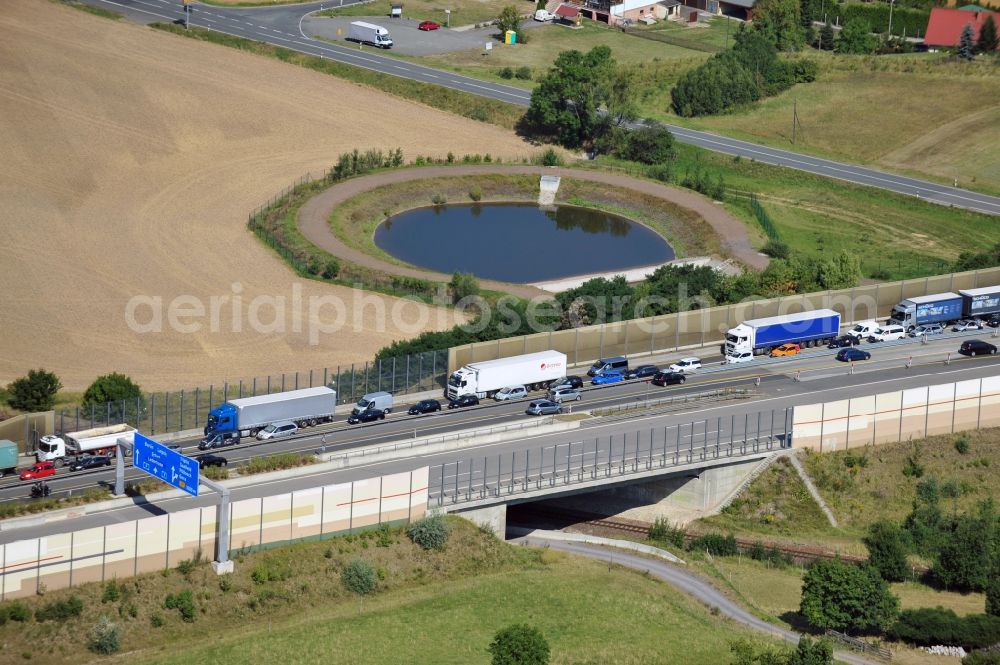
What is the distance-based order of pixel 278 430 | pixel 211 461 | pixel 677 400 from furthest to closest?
1. pixel 677 400
2. pixel 278 430
3. pixel 211 461

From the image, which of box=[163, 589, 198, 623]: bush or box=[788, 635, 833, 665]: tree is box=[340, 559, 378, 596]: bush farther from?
box=[788, 635, 833, 665]: tree

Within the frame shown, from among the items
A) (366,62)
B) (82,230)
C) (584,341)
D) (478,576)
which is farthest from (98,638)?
(366,62)

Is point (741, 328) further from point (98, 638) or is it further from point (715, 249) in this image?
point (98, 638)

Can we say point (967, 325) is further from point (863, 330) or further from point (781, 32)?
point (781, 32)

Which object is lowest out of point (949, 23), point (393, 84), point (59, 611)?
point (59, 611)

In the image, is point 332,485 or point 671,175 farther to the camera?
point 671,175

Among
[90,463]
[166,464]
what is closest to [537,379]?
[90,463]
